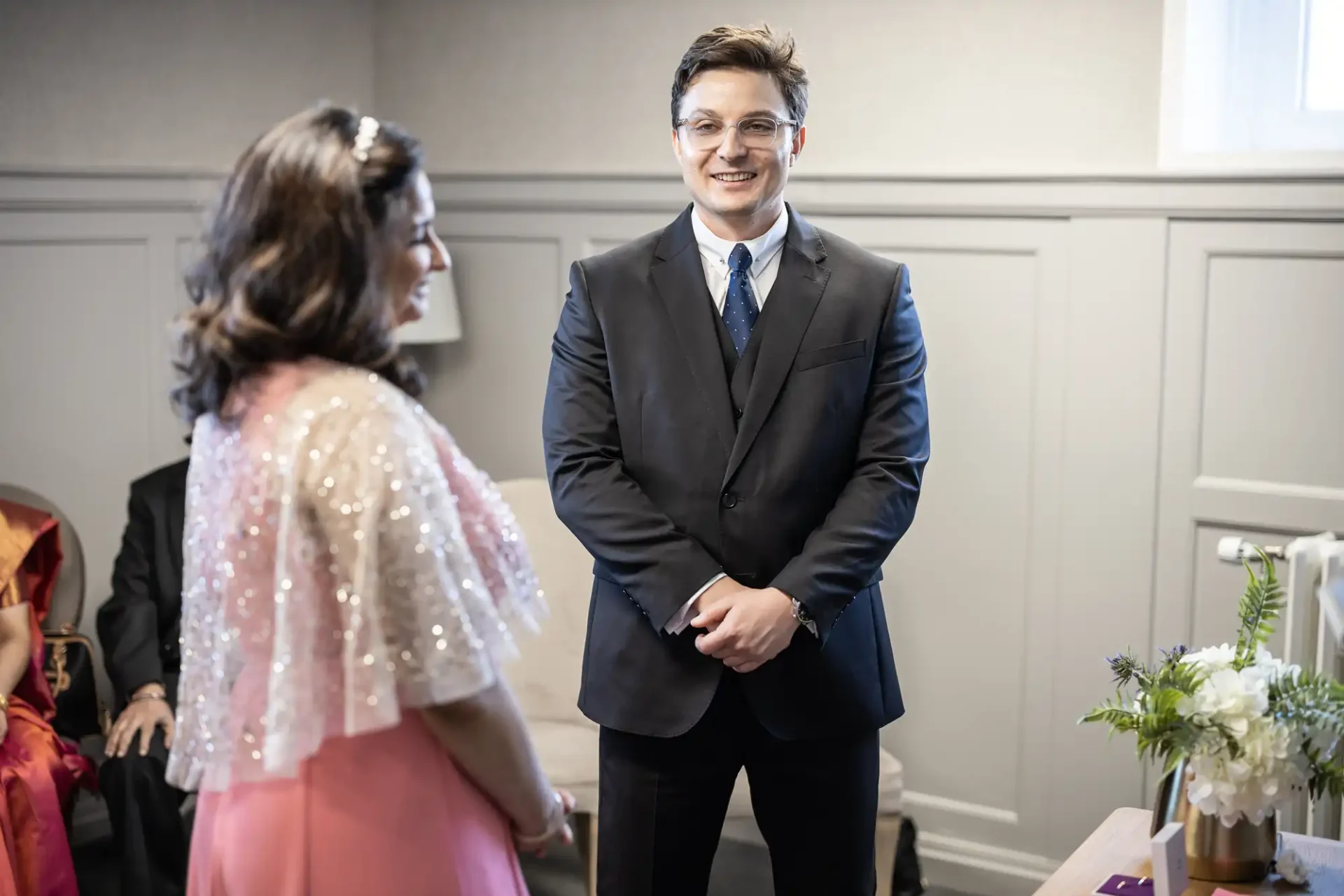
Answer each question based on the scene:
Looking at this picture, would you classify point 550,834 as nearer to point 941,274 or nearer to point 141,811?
point 141,811

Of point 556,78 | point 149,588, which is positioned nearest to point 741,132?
point 556,78

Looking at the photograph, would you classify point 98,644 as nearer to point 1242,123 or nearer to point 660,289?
point 660,289

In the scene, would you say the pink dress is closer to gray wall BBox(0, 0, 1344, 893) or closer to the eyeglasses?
the eyeglasses

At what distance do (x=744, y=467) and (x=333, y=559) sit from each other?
76 centimetres

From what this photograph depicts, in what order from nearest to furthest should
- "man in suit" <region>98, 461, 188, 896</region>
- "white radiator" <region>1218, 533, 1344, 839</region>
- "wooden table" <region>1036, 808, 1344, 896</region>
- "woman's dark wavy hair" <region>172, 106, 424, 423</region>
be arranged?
"woman's dark wavy hair" <region>172, 106, 424, 423</region>
"wooden table" <region>1036, 808, 1344, 896</region>
"white radiator" <region>1218, 533, 1344, 839</region>
"man in suit" <region>98, 461, 188, 896</region>

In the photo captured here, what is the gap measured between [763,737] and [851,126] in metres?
1.61

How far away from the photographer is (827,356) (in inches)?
82.0

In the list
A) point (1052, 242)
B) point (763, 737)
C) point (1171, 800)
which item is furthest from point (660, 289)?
point (1052, 242)

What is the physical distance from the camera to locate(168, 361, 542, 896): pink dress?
4.65ft

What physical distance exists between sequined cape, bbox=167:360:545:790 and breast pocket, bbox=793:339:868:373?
70 cm

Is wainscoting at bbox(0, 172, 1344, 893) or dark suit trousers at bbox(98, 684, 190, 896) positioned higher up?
wainscoting at bbox(0, 172, 1344, 893)

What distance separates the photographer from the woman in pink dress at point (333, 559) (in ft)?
4.63

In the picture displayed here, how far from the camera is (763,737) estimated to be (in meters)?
2.08

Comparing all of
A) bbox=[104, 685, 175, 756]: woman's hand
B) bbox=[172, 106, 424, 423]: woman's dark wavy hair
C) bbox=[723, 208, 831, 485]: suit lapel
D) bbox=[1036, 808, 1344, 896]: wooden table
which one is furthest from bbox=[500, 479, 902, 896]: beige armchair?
bbox=[172, 106, 424, 423]: woman's dark wavy hair
